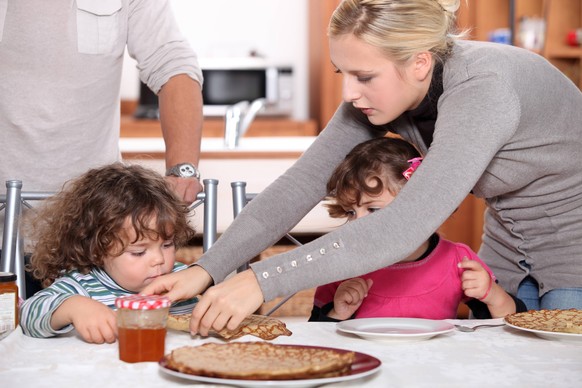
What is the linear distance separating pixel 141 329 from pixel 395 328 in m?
0.45

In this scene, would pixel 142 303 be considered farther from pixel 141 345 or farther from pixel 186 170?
pixel 186 170

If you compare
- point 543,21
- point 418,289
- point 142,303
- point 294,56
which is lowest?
point 418,289

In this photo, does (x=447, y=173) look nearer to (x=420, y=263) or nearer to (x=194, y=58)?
(x=420, y=263)

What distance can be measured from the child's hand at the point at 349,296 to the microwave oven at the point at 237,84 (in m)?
4.63

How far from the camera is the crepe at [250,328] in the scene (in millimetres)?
1403

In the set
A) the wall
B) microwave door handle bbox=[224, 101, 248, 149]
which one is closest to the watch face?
microwave door handle bbox=[224, 101, 248, 149]

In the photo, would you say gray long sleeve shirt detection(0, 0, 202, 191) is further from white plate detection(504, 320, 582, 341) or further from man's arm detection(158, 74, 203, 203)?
white plate detection(504, 320, 582, 341)

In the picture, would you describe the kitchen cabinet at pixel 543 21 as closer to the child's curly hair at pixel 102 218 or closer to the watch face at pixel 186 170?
the watch face at pixel 186 170

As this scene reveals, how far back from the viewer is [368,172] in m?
1.78

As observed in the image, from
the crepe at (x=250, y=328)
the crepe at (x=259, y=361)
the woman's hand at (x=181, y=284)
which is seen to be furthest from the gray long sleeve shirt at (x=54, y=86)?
the crepe at (x=259, y=361)

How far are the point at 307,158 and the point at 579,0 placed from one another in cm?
308

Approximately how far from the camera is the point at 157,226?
5.46 ft

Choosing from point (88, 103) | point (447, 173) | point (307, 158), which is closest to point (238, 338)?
point (447, 173)

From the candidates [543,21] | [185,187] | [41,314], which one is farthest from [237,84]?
[41,314]
